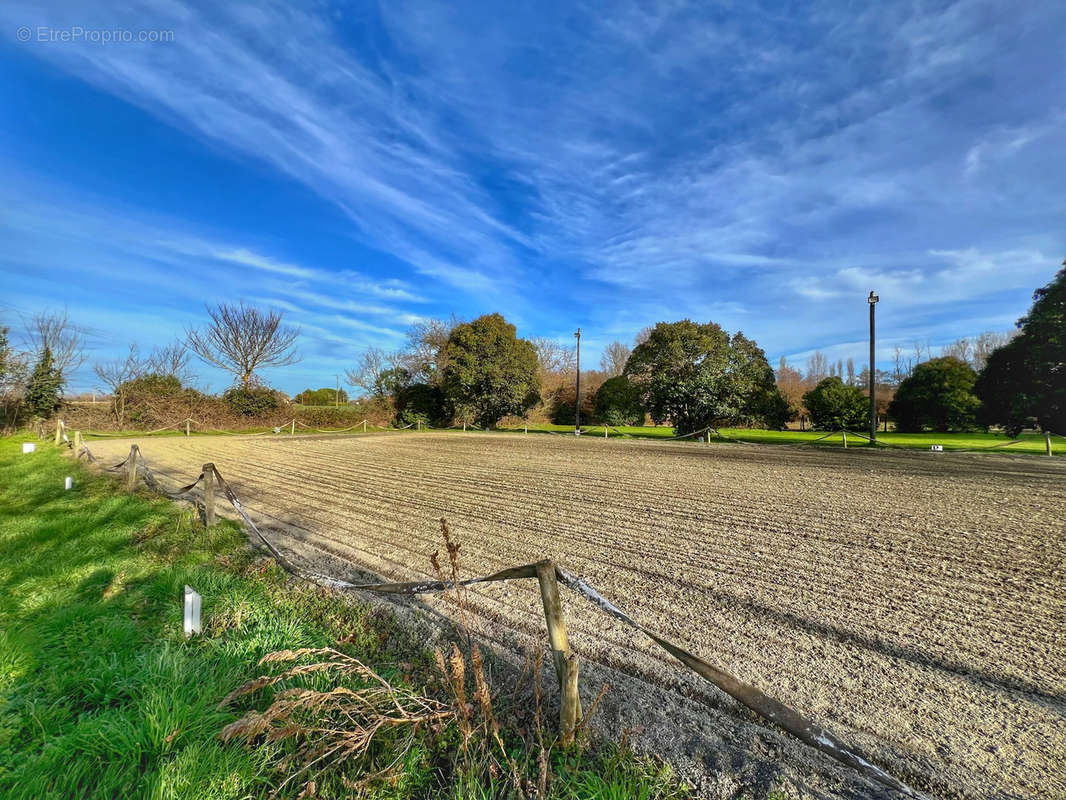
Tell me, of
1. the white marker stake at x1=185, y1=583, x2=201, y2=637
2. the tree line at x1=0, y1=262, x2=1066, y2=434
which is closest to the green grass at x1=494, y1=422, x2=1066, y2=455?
the tree line at x1=0, y1=262, x2=1066, y2=434

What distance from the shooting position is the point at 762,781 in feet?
5.69

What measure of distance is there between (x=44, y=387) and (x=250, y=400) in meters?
7.84

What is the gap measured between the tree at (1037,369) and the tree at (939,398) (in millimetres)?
3143

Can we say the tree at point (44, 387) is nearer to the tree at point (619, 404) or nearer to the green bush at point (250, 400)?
the green bush at point (250, 400)

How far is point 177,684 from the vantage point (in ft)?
7.02

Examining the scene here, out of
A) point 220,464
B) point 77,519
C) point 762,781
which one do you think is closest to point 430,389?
point 220,464

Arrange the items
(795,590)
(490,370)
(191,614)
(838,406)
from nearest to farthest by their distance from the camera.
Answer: (191,614)
(795,590)
(838,406)
(490,370)

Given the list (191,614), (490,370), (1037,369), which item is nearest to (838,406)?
(1037,369)

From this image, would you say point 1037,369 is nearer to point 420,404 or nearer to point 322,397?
point 420,404

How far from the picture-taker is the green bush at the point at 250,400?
24094mm

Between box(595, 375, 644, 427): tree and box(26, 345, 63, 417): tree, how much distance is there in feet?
84.4

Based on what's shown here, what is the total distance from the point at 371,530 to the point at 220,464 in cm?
812

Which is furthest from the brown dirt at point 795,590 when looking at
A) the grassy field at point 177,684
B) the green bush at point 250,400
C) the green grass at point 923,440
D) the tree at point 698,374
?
the green bush at point 250,400

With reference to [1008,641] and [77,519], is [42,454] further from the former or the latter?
[1008,641]
